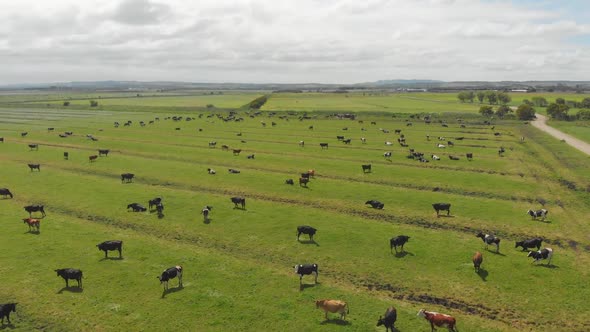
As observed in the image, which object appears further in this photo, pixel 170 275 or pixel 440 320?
pixel 170 275

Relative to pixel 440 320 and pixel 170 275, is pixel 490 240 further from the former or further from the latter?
pixel 170 275

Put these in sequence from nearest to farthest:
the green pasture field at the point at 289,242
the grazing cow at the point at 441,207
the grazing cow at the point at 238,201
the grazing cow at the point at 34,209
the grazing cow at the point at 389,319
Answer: the grazing cow at the point at 389,319, the green pasture field at the point at 289,242, the grazing cow at the point at 34,209, the grazing cow at the point at 441,207, the grazing cow at the point at 238,201

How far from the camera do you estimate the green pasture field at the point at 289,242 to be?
19.9m

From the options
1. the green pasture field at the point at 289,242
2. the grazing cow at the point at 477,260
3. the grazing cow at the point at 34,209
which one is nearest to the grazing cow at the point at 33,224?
the green pasture field at the point at 289,242

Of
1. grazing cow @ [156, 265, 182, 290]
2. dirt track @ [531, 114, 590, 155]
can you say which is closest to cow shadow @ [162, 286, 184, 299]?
grazing cow @ [156, 265, 182, 290]

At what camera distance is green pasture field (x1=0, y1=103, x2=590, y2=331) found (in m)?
19.9

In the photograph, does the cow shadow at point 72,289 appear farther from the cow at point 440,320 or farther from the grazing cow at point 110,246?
the cow at point 440,320

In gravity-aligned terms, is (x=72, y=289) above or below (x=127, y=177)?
below

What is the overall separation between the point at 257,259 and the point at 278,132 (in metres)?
69.1

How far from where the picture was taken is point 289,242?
28.5 metres

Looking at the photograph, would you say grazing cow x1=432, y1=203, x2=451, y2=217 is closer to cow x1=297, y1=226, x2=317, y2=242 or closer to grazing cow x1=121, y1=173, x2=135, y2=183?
cow x1=297, y1=226, x2=317, y2=242

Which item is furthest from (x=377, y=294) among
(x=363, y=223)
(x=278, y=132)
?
(x=278, y=132)

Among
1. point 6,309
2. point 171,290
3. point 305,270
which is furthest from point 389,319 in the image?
point 6,309

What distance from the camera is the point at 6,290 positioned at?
2161 centimetres
